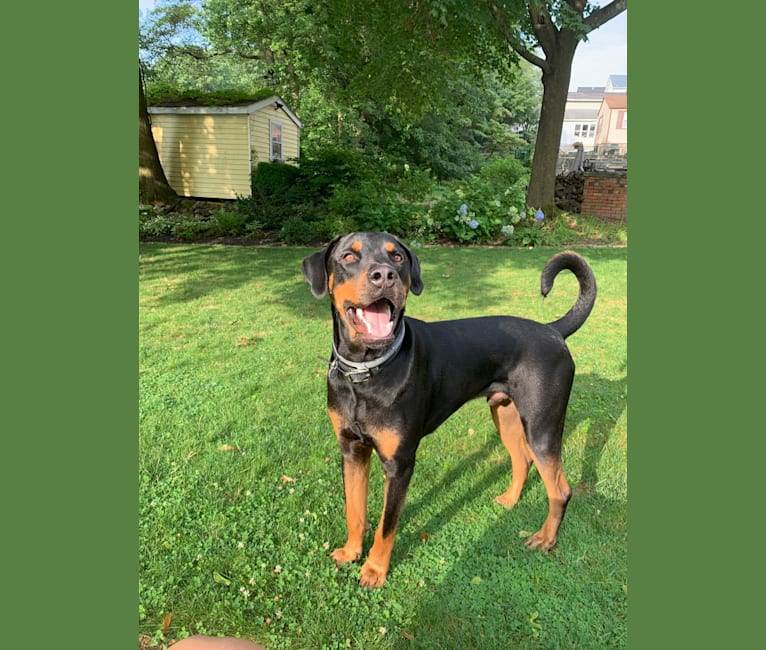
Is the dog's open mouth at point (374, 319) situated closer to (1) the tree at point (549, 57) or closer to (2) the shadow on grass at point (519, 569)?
(2) the shadow on grass at point (519, 569)

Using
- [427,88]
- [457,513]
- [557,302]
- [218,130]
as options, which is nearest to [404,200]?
[427,88]

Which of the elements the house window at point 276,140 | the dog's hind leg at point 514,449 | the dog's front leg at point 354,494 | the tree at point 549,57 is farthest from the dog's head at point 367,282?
the house window at point 276,140

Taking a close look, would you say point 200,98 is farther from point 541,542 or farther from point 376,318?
point 541,542

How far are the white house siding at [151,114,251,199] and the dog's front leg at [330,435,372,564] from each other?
18899 mm

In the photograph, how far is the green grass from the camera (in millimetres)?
2557

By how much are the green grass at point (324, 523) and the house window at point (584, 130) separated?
7585cm

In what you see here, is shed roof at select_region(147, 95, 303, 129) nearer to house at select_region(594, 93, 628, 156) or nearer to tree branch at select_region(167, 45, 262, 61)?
tree branch at select_region(167, 45, 262, 61)

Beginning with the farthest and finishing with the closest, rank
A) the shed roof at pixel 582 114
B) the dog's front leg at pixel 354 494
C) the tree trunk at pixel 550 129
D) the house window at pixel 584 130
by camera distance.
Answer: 1. the shed roof at pixel 582 114
2. the house window at pixel 584 130
3. the tree trunk at pixel 550 129
4. the dog's front leg at pixel 354 494

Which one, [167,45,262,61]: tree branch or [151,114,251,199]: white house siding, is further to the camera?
[167,45,262,61]: tree branch

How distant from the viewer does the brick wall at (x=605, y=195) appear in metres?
15.1

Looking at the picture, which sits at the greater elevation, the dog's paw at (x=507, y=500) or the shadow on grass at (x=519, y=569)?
the dog's paw at (x=507, y=500)

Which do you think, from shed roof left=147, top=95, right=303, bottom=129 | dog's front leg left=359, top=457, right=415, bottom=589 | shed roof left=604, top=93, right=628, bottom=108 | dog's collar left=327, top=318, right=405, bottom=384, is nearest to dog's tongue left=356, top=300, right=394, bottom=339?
dog's collar left=327, top=318, right=405, bottom=384

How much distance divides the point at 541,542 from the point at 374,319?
5.96 ft

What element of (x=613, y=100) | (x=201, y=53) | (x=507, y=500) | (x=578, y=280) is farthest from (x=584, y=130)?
(x=507, y=500)
